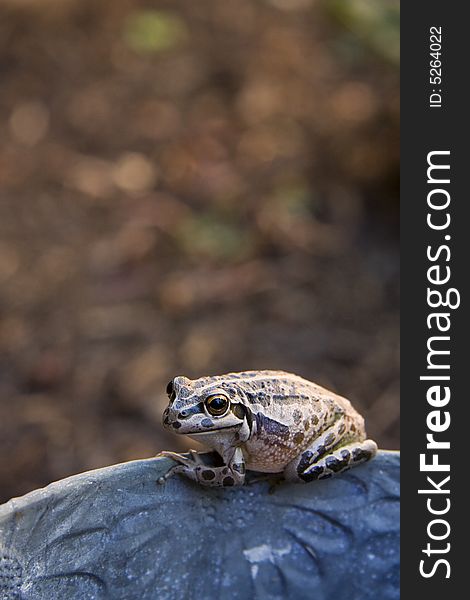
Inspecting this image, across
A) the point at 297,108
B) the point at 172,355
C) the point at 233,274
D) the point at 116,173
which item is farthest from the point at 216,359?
the point at 297,108

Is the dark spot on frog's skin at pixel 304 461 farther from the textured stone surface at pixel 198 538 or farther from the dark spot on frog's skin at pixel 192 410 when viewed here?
the dark spot on frog's skin at pixel 192 410

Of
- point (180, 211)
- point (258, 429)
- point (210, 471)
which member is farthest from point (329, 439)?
point (180, 211)

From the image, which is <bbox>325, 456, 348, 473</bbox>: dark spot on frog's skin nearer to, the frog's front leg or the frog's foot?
the frog's foot

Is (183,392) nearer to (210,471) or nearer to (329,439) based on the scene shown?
(210,471)

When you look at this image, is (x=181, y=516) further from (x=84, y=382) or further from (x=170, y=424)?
(x=84, y=382)

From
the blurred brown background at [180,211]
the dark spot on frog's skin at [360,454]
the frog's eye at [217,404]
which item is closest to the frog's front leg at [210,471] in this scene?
the frog's eye at [217,404]
